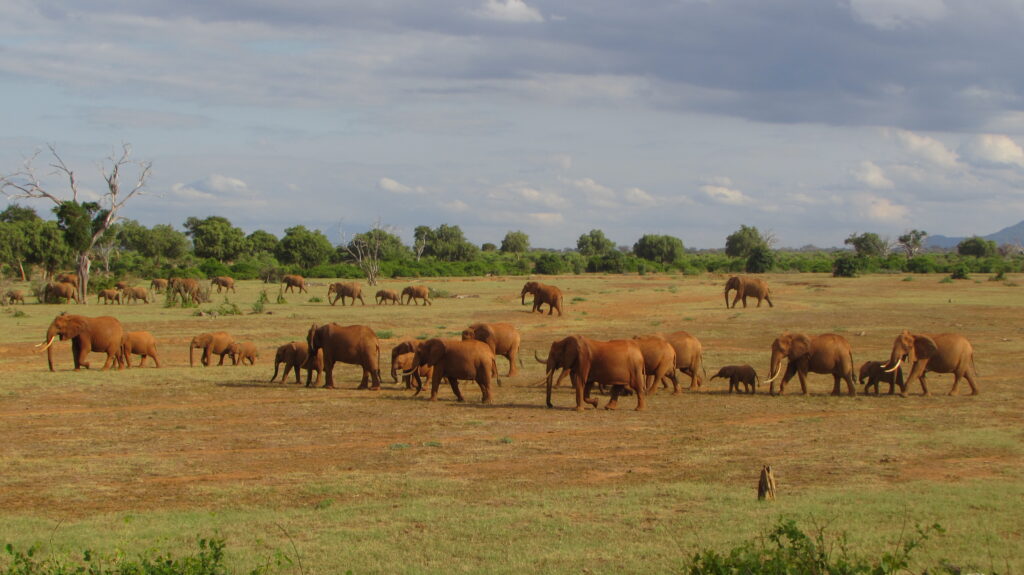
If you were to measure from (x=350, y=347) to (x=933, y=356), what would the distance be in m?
11.9

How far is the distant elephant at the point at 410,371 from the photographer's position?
19.3 meters

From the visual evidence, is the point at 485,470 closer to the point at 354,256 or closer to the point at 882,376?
the point at 882,376

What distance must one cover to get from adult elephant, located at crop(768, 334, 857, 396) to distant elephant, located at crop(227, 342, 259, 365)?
537 inches

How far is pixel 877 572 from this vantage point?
6.09m

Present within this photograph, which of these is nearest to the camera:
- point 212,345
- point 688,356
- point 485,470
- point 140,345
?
point 485,470

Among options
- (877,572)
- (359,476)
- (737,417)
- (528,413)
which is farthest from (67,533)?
(737,417)

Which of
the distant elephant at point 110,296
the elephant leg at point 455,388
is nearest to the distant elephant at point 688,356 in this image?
the elephant leg at point 455,388

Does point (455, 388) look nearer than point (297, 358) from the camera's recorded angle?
Yes

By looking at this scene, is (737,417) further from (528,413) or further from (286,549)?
(286,549)

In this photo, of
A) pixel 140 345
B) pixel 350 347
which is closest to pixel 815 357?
pixel 350 347

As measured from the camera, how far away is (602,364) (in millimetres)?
16828

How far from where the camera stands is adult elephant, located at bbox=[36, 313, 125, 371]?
22.2 meters

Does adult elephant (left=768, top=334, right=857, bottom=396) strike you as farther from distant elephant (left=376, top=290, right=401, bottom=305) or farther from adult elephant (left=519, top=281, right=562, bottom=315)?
distant elephant (left=376, top=290, right=401, bottom=305)

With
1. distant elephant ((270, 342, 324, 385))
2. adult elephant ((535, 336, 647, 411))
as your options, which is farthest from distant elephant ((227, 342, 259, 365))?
adult elephant ((535, 336, 647, 411))
